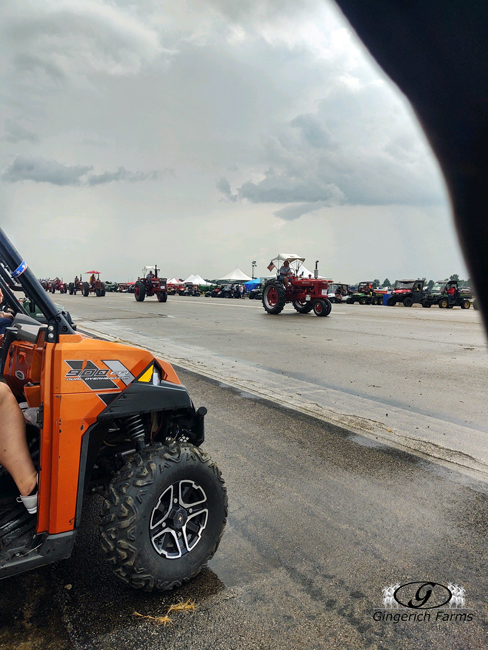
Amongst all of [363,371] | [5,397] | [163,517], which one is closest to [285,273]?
[363,371]

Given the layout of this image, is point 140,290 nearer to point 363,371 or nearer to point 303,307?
point 303,307

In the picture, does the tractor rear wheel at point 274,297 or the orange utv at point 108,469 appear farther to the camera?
the tractor rear wheel at point 274,297

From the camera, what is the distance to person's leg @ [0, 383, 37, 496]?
7.29 ft

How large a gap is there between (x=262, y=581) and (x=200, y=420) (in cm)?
91

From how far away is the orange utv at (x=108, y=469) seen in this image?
2.11 metres

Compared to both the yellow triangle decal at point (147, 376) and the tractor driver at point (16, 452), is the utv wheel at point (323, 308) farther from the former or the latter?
the tractor driver at point (16, 452)

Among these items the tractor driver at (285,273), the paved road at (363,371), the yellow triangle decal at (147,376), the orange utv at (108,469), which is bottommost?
the paved road at (363,371)

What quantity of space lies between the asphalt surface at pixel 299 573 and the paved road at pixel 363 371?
1059 mm

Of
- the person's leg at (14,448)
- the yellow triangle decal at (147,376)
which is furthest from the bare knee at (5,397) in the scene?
the yellow triangle decal at (147,376)

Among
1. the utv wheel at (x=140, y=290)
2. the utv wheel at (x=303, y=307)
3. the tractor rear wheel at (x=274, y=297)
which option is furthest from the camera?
the utv wheel at (x=140, y=290)

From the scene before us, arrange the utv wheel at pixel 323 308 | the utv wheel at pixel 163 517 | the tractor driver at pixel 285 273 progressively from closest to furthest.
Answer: the utv wheel at pixel 163 517 → the utv wheel at pixel 323 308 → the tractor driver at pixel 285 273

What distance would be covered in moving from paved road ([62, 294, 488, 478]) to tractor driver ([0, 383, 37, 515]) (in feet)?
7.06

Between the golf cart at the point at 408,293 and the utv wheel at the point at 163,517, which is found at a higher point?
the golf cart at the point at 408,293

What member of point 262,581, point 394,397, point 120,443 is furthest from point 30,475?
point 394,397
